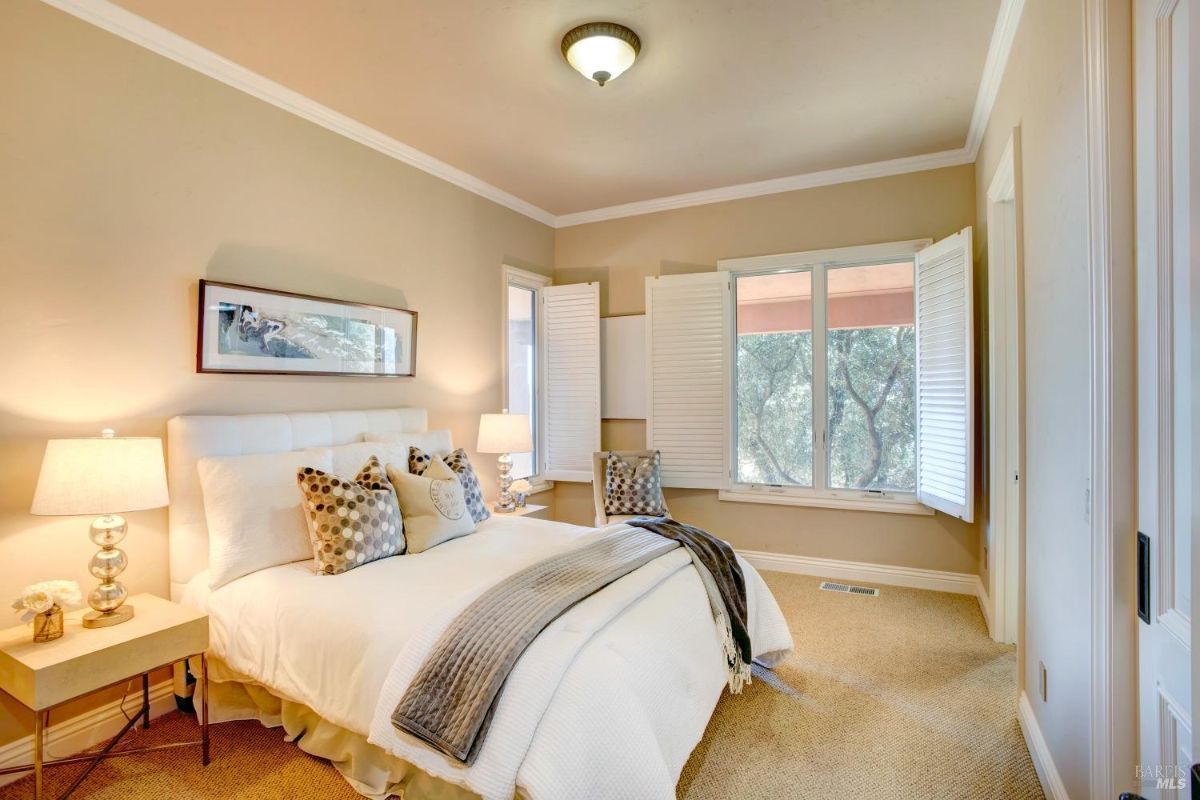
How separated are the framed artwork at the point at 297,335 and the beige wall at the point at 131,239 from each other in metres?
0.07

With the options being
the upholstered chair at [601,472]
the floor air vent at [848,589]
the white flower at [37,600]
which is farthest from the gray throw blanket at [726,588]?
the white flower at [37,600]

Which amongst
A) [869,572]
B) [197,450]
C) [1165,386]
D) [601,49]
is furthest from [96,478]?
[869,572]

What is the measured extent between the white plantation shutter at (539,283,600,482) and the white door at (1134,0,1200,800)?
359cm

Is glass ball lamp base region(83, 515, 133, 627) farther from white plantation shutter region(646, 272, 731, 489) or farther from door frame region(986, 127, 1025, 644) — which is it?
door frame region(986, 127, 1025, 644)

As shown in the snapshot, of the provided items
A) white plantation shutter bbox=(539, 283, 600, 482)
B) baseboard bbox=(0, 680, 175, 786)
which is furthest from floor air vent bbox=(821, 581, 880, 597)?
baseboard bbox=(0, 680, 175, 786)

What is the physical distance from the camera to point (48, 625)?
1880 millimetres

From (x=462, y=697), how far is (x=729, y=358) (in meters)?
3.26

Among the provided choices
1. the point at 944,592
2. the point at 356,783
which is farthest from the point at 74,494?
the point at 944,592

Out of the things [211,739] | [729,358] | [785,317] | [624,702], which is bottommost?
[211,739]

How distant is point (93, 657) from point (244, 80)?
246 cm

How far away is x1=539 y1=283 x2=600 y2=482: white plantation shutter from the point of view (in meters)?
4.66

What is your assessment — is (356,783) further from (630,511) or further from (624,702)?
(630,511)

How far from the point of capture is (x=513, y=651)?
163 centimetres

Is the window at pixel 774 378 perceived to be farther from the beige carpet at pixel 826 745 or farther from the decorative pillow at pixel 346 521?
the decorative pillow at pixel 346 521
